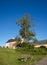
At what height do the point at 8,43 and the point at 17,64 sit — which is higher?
the point at 8,43

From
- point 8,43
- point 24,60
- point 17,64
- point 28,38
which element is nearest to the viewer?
point 17,64

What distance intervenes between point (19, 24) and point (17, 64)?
5391 cm

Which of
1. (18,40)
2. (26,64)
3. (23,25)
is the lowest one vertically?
(26,64)

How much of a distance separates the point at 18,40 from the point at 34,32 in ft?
24.1

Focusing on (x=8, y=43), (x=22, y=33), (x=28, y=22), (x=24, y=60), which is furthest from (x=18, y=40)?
(x=24, y=60)

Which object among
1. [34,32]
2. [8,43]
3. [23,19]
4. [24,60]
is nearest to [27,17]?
[23,19]

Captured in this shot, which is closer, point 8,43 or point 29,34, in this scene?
point 29,34

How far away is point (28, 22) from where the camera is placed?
79.3 m

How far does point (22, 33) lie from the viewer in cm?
7931

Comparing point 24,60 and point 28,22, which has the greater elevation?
point 28,22

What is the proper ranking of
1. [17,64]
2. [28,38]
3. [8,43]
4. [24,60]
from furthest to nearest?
[8,43] < [28,38] < [24,60] < [17,64]

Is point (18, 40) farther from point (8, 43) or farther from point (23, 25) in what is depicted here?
point (8, 43)

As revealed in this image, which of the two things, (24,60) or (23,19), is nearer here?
(24,60)

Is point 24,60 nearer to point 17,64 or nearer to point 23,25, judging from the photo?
point 17,64
